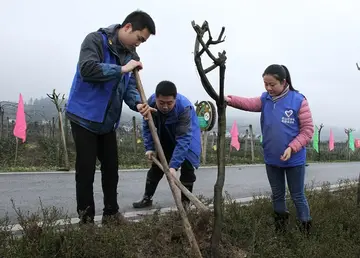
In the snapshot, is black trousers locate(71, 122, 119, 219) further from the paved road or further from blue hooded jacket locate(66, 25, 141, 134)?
the paved road

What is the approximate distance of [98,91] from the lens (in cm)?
330

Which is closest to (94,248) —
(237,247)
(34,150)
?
(237,247)

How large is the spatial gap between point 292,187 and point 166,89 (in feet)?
5.09

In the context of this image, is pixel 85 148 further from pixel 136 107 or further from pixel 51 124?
pixel 51 124

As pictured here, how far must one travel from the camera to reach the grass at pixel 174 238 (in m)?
2.70

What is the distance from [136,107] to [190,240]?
128cm

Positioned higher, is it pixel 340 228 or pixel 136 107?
pixel 136 107

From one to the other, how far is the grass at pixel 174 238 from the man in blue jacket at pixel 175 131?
0.56 m

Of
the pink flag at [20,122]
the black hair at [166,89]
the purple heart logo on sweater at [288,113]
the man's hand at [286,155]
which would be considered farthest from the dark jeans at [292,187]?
the pink flag at [20,122]

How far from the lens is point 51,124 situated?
18922 mm

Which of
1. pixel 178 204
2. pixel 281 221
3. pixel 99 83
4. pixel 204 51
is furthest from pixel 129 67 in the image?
pixel 281 221

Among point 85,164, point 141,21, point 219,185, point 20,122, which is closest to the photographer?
point 219,185

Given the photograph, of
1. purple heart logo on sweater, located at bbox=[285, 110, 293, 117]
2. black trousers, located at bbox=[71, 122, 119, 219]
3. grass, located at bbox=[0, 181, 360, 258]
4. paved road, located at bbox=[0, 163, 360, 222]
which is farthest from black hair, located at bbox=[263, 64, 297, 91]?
paved road, located at bbox=[0, 163, 360, 222]

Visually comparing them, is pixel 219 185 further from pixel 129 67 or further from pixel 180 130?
pixel 180 130
